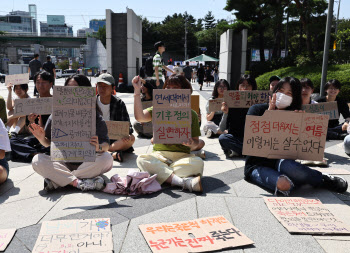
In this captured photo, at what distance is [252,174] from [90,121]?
1962 mm

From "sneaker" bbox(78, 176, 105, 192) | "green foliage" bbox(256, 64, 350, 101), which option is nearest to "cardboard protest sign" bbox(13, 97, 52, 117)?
"sneaker" bbox(78, 176, 105, 192)

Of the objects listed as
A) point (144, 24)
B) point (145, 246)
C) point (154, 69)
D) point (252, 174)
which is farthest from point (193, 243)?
point (144, 24)

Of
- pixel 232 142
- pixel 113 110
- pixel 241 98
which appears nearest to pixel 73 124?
pixel 113 110

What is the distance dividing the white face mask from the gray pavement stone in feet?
3.51

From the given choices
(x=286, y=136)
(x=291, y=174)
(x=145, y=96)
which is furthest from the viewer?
(x=145, y=96)

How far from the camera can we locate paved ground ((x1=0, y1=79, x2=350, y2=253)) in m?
2.62

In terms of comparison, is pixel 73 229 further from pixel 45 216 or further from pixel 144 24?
pixel 144 24

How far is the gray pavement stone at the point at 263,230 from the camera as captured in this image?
2557 mm

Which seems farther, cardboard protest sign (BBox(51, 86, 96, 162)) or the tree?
the tree

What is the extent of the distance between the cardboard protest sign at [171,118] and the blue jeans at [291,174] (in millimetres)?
990

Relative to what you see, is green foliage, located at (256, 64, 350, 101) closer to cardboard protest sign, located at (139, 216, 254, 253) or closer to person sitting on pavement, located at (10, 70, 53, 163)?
person sitting on pavement, located at (10, 70, 53, 163)

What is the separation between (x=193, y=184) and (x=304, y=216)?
3.84ft

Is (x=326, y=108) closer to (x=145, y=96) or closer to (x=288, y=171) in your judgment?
(x=288, y=171)

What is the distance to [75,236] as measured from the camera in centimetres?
263
